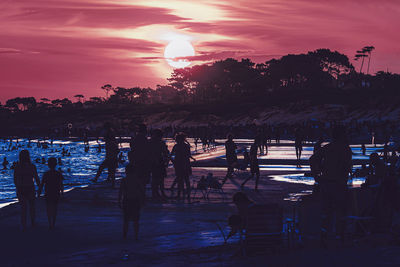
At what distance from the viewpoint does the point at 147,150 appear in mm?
13820

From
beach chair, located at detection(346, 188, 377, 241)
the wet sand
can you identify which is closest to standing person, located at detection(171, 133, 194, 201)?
the wet sand

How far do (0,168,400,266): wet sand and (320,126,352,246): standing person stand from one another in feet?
1.32

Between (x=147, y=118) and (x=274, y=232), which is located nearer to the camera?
(x=274, y=232)

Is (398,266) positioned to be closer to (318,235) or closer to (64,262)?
(318,235)

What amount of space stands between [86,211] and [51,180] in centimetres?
255

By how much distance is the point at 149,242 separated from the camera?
9.81 m

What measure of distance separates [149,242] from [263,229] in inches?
94.9

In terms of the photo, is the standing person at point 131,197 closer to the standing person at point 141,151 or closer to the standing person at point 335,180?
the standing person at point 335,180

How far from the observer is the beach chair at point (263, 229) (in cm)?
797

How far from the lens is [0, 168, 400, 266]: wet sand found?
8.11m

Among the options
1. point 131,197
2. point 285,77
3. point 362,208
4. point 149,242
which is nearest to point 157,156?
point 131,197

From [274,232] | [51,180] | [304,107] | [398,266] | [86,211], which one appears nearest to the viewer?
[398,266]

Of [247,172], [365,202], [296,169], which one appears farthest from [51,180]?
[296,169]

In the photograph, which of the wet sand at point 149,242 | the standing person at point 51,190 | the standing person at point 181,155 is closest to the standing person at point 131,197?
the wet sand at point 149,242
